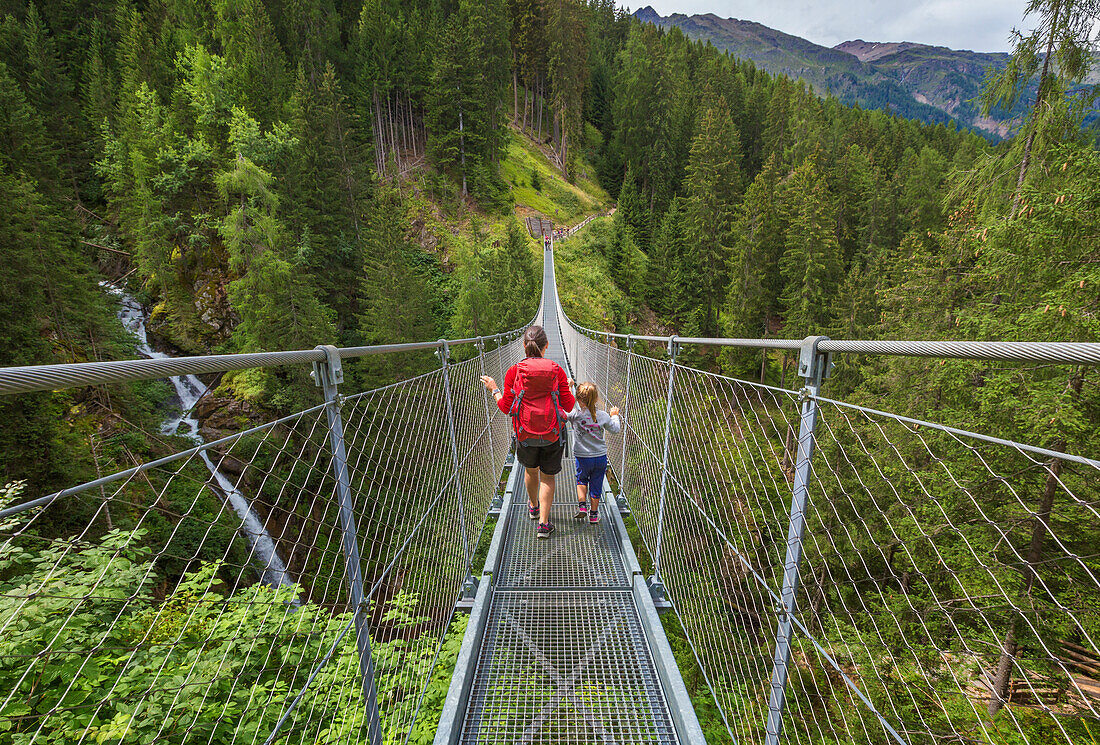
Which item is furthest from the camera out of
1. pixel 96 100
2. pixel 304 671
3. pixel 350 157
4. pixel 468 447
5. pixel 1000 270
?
pixel 350 157

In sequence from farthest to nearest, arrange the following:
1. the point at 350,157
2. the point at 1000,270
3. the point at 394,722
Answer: the point at 350,157
the point at 1000,270
the point at 394,722

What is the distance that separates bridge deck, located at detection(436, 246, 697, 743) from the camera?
214 cm

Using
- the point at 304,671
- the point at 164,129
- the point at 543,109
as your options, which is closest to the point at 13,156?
the point at 164,129

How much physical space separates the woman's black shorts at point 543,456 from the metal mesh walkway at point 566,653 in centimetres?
60

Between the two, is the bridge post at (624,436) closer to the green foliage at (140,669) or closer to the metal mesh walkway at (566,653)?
the metal mesh walkway at (566,653)

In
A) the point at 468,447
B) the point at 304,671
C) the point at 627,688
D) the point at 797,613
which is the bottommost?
the point at 304,671

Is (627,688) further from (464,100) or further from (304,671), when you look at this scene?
(464,100)

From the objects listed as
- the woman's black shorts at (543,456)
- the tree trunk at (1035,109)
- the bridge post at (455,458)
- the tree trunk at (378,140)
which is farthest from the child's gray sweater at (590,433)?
the tree trunk at (378,140)

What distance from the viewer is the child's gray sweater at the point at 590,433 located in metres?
3.43

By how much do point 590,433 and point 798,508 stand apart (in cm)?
206

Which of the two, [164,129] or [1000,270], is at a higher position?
[164,129]

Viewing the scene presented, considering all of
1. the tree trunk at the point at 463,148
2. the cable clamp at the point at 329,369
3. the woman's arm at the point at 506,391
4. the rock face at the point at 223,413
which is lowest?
the rock face at the point at 223,413

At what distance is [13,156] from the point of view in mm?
15562

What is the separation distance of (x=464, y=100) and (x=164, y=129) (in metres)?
14.9
